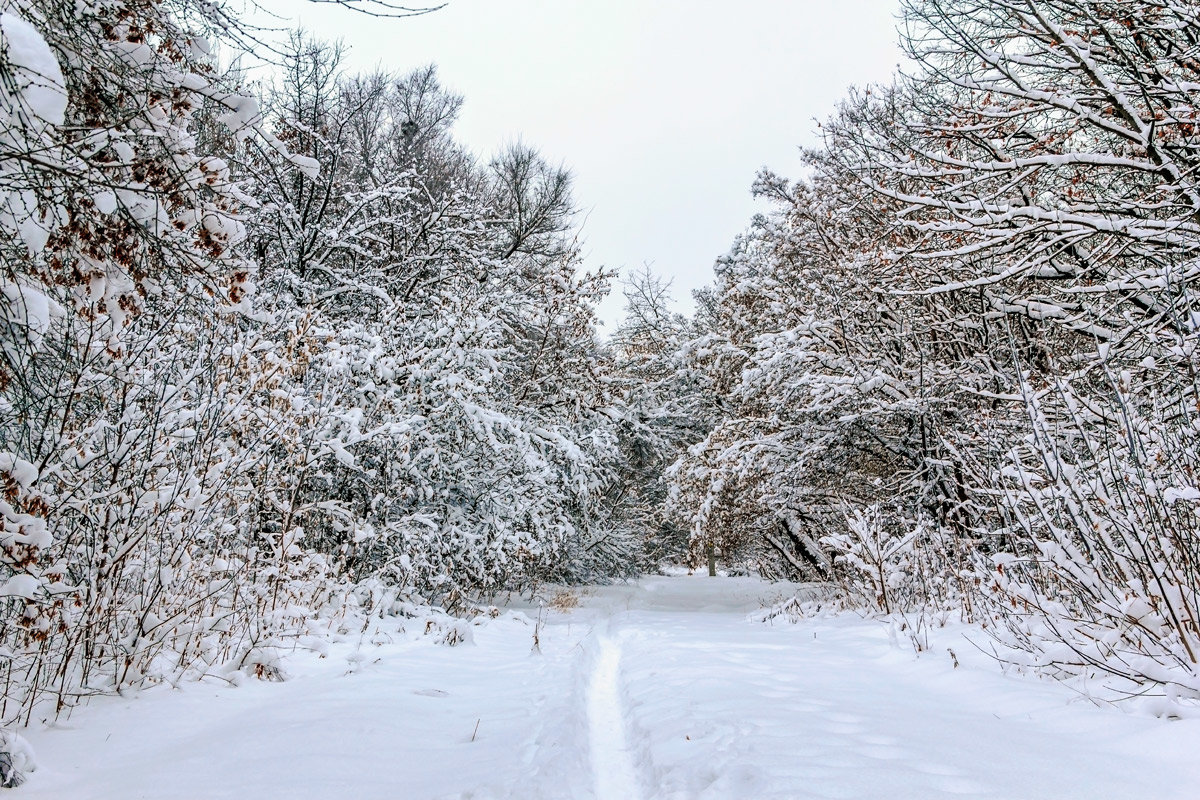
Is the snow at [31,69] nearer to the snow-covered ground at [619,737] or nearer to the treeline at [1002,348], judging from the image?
the snow-covered ground at [619,737]

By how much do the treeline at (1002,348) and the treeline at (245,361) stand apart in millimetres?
4080

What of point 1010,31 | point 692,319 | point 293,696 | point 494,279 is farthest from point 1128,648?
point 692,319

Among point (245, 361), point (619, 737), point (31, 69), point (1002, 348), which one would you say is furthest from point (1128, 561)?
point (245, 361)

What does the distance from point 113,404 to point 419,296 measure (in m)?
7.86

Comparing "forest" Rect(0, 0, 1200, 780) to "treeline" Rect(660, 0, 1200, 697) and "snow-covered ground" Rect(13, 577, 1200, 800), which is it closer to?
"treeline" Rect(660, 0, 1200, 697)

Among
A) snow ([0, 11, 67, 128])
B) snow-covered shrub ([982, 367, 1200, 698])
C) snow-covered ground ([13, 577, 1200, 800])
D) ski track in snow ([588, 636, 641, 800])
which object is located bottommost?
ski track in snow ([588, 636, 641, 800])

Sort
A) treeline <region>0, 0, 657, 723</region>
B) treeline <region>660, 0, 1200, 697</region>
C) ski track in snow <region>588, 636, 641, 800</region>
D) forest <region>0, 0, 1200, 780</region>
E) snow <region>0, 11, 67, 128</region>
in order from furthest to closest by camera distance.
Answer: treeline <region>660, 0, 1200, 697</region>, ski track in snow <region>588, 636, 641, 800</region>, forest <region>0, 0, 1200, 780</region>, treeline <region>0, 0, 657, 723</region>, snow <region>0, 11, 67, 128</region>

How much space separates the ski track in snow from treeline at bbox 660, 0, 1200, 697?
252 cm

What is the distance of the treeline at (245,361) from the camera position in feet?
8.66

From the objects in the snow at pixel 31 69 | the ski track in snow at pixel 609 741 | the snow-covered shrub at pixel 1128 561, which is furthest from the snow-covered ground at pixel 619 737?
the snow at pixel 31 69

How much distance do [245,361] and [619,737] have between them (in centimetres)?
451

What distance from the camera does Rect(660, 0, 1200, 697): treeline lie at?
384 cm

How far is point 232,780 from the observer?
8.93 feet

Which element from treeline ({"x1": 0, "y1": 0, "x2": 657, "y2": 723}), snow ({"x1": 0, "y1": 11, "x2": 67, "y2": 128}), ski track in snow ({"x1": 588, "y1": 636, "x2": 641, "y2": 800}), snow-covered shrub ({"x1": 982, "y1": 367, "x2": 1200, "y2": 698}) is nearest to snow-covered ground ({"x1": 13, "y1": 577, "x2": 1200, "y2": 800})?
ski track in snow ({"x1": 588, "y1": 636, "x2": 641, "y2": 800})
